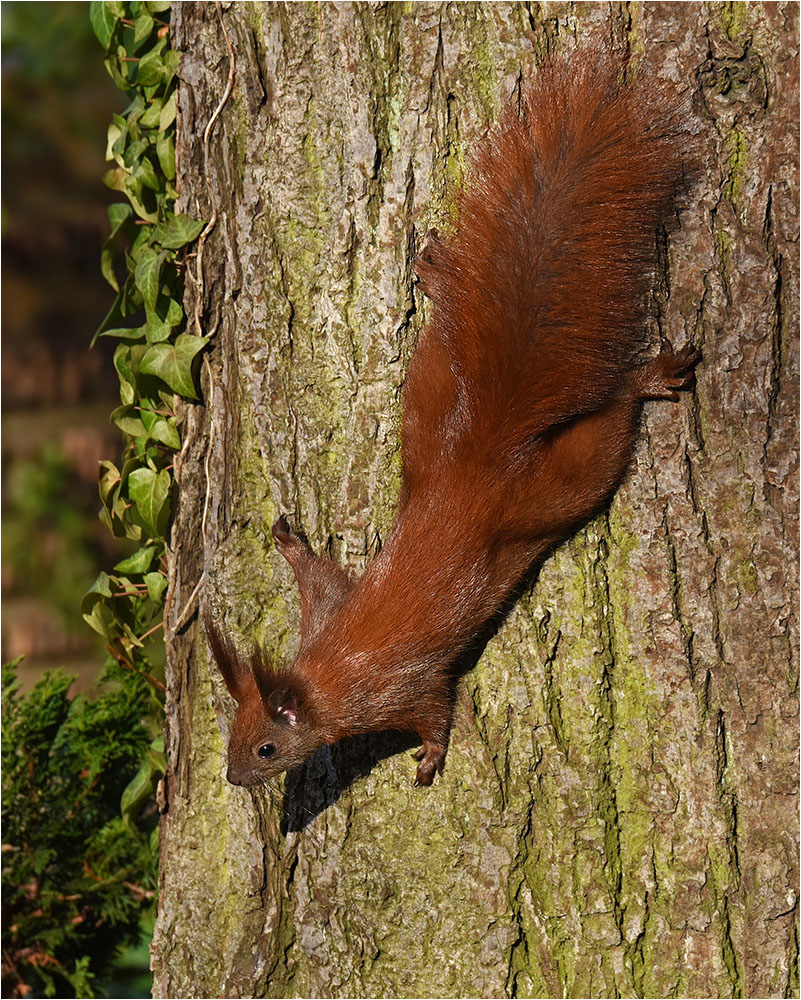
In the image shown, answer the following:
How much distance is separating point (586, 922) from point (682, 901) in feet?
0.64

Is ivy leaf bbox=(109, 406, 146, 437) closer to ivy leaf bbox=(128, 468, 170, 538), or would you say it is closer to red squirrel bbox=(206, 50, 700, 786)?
ivy leaf bbox=(128, 468, 170, 538)

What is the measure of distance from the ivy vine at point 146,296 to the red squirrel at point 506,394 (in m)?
0.59

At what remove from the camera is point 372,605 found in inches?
77.3

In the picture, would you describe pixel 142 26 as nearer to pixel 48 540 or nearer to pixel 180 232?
Result: pixel 180 232

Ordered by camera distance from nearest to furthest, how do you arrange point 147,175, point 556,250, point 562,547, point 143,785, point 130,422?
point 556,250 < point 562,547 < point 147,175 < point 130,422 < point 143,785

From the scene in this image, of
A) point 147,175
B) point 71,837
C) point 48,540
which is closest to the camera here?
point 147,175

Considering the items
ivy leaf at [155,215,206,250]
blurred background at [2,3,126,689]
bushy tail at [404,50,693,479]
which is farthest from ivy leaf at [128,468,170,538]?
blurred background at [2,3,126,689]

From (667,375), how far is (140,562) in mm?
1337

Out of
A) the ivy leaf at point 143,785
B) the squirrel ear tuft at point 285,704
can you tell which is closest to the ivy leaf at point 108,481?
the ivy leaf at point 143,785

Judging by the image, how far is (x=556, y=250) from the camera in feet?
6.03

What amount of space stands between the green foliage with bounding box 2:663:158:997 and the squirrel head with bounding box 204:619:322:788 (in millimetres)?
782

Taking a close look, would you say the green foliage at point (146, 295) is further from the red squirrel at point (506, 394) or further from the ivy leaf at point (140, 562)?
the red squirrel at point (506, 394)

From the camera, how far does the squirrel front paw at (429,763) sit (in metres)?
2.00

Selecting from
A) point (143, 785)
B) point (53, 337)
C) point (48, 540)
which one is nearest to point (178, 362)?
point (143, 785)
